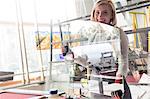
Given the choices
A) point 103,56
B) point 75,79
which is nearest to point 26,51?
point 75,79

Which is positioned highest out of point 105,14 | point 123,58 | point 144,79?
point 105,14

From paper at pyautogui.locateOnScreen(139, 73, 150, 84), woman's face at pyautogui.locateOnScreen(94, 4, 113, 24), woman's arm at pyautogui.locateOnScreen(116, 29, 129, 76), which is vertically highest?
woman's face at pyautogui.locateOnScreen(94, 4, 113, 24)

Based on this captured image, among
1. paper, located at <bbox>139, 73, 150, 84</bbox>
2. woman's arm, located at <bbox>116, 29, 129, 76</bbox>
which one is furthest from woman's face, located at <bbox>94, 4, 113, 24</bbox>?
paper, located at <bbox>139, 73, 150, 84</bbox>

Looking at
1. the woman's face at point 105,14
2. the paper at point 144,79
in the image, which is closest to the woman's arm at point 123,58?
the woman's face at point 105,14

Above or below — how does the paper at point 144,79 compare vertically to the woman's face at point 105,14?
below

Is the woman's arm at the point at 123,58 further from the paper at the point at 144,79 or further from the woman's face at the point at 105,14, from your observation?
the paper at the point at 144,79

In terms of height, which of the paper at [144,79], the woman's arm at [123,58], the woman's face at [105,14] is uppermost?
the woman's face at [105,14]

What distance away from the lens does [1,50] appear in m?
3.71

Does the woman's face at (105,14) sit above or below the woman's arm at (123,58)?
above

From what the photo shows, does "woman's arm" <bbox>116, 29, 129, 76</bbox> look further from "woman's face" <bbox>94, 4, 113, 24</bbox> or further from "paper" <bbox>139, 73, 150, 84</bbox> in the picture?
"paper" <bbox>139, 73, 150, 84</bbox>

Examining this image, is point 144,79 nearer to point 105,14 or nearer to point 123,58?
point 123,58

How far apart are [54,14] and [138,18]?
5.74 feet

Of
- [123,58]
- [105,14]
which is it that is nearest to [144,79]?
[123,58]

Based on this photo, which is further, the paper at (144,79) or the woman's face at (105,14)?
the paper at (144,79)
